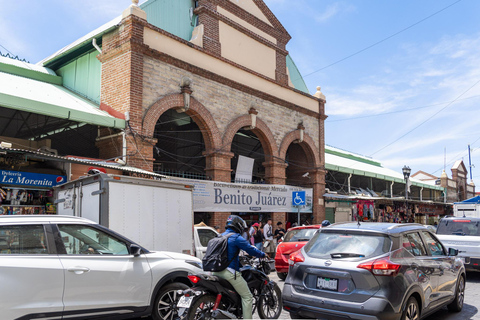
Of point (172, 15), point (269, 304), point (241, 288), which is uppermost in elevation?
point (172, 15)

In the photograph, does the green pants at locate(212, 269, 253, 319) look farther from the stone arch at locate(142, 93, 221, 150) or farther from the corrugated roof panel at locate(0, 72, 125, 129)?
the stone arch at locate(142, 93, 221, 150)

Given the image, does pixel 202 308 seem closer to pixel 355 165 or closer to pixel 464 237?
pixel 464 237

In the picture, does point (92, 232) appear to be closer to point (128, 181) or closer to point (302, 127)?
point (128, 181)

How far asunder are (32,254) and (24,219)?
0.48 m

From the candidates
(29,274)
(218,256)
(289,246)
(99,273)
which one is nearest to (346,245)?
(218,256)

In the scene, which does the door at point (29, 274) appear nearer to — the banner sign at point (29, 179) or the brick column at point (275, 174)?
the banner sign at point (29, 179)

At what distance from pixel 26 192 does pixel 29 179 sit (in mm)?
382

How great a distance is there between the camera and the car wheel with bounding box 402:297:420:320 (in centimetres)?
507

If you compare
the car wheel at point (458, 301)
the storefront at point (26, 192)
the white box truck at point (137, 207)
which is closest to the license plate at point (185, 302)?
the white box truck at point (137, 207)

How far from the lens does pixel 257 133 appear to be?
18.5 meters

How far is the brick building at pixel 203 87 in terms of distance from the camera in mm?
13453

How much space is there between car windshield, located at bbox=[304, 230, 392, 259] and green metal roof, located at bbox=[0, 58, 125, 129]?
864 centimetres

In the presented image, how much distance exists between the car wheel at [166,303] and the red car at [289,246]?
550 cm

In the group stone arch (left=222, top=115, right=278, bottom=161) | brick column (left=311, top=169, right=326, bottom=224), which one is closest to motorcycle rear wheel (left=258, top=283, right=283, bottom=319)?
stone arch (left=222, top=115, right=278, bottom=161)
